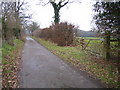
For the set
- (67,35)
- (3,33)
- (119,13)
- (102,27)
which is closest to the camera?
(119,13)

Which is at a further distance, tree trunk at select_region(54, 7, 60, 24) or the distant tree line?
tree trunk at select_region(54, 7, 60, 24)

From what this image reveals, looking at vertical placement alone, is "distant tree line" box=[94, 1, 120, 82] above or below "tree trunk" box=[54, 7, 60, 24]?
below

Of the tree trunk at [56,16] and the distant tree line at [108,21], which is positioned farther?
the tree trunk at [56,16]

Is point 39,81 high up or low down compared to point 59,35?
down

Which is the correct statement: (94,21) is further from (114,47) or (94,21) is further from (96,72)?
(96,72)

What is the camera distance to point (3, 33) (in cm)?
1138

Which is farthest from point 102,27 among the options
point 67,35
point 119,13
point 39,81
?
point 67,35

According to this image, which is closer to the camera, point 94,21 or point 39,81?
point 39,81

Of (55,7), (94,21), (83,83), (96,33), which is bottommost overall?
(83,83)

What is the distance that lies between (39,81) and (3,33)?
9.25 meters

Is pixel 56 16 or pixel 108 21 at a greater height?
pixel 56 16

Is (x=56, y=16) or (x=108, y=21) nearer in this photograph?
(x=108, y=21)

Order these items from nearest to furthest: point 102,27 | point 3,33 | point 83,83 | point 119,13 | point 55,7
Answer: point 83,83 → point 119,13 → point 102,27 → point 3,33 → point 55,7

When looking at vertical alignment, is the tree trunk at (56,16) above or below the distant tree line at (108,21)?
above
